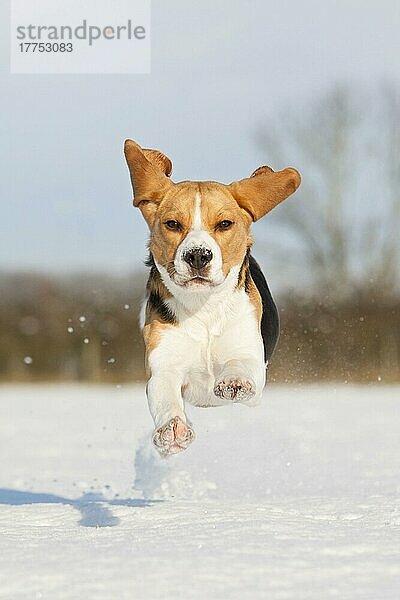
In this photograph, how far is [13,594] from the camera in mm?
4715

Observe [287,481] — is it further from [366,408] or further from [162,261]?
[366,408]

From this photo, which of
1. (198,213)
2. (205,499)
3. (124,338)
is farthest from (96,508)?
(124,338)

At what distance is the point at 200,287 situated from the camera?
19.4 feet

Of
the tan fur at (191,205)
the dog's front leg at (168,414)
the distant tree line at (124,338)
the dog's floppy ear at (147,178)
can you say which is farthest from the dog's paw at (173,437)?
the distant tree line at (124,338)

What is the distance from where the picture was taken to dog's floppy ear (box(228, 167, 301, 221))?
6.40m

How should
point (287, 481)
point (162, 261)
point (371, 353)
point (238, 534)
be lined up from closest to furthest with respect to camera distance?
point (238, 534) < point (162, 261) < point (287, 481) < point (371, 353)

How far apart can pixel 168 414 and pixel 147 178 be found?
4.66 feet

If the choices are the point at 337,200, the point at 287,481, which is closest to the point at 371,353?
the point at 337,200

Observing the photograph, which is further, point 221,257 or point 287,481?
point 287,481

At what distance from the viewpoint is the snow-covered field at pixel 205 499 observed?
480cm

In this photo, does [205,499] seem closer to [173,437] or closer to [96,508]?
[96,508]

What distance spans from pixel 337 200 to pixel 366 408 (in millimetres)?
6297

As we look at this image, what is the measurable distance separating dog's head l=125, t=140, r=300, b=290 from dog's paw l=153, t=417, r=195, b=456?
745 mm

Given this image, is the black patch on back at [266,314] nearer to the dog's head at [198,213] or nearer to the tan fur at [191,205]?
the tan fur at [191,205]
